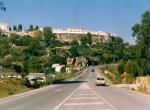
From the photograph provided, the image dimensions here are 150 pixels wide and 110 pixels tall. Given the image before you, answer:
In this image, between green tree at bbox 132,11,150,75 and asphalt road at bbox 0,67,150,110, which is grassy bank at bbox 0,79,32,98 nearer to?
asphalt road at bbox 0,67,150,110

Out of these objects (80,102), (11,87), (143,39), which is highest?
(143,39)

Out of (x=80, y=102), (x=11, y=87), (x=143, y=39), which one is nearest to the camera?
(x=80, y=102)

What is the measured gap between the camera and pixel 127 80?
77.9 meters

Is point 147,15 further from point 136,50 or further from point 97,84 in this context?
point 97,84

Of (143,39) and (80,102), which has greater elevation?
(143,39)

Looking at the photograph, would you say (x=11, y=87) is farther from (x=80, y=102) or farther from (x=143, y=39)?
(x=143, y=39)

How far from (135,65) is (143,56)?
11.8 feet

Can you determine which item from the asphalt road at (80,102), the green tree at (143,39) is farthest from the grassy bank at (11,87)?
the green tree at (143,39)

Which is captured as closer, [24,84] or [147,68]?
[24,84]

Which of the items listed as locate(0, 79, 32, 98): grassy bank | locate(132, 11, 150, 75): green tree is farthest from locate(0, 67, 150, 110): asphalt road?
locate(132, 11, 150, 75): green tree

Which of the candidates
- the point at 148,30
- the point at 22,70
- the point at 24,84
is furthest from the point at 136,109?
the point at 148,30

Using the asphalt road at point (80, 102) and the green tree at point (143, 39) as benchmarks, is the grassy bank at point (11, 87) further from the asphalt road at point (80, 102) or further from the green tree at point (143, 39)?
the green tree at point (143, 39)

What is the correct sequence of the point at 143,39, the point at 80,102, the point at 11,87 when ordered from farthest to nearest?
the point at 143,39 → the point at 11,87 → the point at 80,102

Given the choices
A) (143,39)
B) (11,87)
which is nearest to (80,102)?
(11,87)
